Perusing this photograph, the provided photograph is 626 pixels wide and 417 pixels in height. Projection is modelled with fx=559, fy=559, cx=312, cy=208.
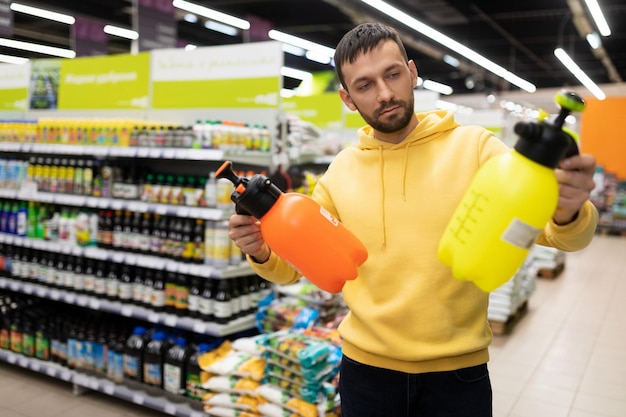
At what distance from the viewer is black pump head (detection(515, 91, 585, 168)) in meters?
0.93

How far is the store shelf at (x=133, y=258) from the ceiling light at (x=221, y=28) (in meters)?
11.3

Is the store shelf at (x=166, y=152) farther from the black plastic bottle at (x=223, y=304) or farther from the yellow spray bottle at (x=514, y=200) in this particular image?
the yellow spray bottle at (x=514, y=200)

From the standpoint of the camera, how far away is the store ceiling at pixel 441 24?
12.2 m

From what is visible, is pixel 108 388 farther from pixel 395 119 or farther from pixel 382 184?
pixel 395 119

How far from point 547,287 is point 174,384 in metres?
5.86

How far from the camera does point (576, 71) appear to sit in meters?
13.7

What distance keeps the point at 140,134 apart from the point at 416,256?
2902 mm

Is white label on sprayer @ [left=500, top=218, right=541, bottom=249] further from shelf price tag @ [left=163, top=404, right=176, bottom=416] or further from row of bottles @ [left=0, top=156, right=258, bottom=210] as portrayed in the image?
shelf price tag @ [left=163, top=404, right=176, bottom=416]

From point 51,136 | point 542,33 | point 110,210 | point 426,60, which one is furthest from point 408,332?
point 426,60

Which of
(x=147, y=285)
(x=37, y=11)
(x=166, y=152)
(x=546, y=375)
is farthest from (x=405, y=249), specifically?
(x=37, y=11)

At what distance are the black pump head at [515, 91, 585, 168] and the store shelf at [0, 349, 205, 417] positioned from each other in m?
3.08

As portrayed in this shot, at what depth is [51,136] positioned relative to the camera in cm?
433

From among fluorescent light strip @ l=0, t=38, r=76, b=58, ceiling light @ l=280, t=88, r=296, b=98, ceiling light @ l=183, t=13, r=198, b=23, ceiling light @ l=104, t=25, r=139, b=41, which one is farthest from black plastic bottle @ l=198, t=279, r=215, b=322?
fluorescent light strip @ l=0, t=38, r=76, b=58

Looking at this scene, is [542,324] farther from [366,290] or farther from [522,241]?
[522,241]
